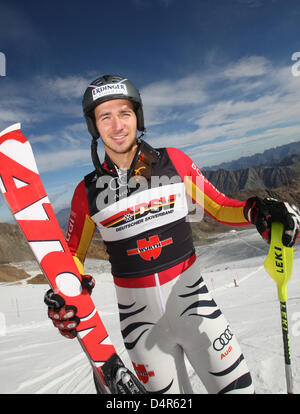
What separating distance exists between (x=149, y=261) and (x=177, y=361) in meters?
1.08

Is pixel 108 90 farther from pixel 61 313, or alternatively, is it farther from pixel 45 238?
pixel 61 313

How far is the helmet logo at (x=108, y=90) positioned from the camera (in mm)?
2840

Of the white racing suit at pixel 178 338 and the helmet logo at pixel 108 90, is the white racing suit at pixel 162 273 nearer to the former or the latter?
the white racing suit at pixel 178 338

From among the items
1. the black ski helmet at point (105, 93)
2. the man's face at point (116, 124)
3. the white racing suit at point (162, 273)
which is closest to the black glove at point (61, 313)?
the white racing suit at point (162, 273)

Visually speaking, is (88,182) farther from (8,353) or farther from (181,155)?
(8,353)

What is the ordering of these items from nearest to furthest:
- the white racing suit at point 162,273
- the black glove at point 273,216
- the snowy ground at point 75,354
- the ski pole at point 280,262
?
the black glove at point 273,216, the ski pole at point 280,262, the white racing suit at point 162,273, the snowy ground at point 75,354

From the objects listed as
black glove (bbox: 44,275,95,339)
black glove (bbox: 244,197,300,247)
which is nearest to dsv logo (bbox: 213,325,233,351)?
black glove (bbox: 244,197,300,247)

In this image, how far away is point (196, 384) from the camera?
390 centimetres

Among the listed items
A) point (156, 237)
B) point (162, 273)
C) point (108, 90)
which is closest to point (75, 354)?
point (162, 273)

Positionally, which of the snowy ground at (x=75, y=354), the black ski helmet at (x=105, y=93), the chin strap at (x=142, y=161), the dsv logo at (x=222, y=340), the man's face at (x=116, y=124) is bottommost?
the snowy ground at (x=75, y=354)

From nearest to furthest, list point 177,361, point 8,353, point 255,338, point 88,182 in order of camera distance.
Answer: point 177,361
point 88,182
point 255,338
point 8,353

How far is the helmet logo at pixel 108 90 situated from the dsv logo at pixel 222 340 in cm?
290

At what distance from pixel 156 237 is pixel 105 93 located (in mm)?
1761
